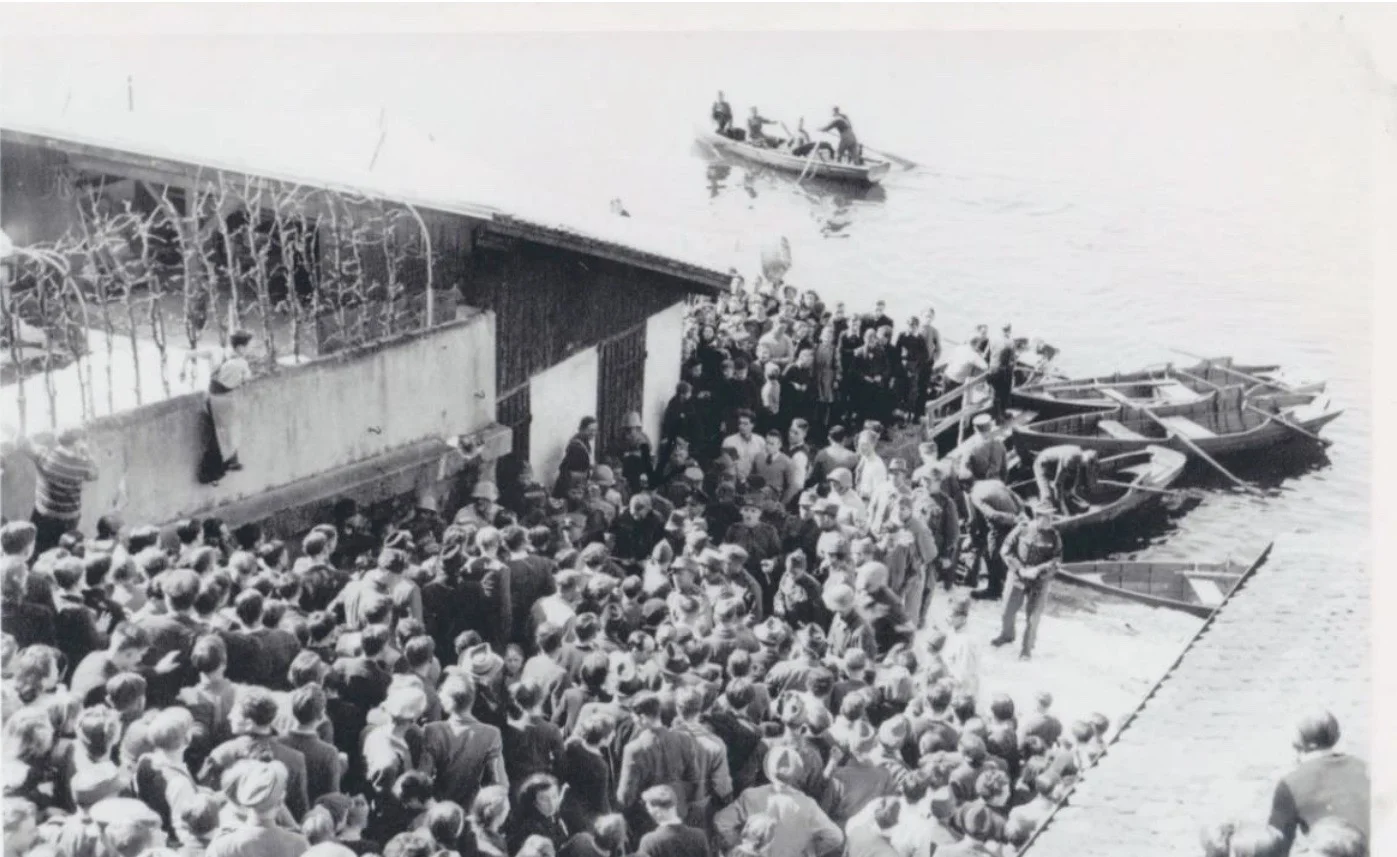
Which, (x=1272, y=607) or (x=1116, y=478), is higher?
(x=1272, y=607)

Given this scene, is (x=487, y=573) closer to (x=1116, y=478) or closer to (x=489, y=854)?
(x=489, y=854)

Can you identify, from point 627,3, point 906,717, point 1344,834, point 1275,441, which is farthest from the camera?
point 1275,441

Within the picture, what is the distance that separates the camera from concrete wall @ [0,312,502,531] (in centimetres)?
663

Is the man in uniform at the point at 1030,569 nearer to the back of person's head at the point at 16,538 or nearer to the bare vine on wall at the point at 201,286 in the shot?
the bare vine on wall at the point at 201,286

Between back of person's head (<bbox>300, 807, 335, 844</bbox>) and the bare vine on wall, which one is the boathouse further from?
back of person's head (<bbox>300, 807, 335, 844</bbox>)

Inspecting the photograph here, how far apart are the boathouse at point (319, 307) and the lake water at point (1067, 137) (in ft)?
1.64

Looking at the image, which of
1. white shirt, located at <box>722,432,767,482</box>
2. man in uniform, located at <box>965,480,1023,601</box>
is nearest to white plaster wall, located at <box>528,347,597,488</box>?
white shirt, located at <box>722,432,767,482</box>

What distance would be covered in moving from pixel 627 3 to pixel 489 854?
165 inches

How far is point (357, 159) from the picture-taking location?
9.02 meters

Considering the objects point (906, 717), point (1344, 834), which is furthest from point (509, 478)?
point (1344, 834)

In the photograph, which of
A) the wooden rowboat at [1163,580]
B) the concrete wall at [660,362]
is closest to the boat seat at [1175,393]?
the wooden rowboat at [1163,580]

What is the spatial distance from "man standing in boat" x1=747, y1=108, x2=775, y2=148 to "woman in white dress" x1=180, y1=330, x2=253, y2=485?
12.3ft

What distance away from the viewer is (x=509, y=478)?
941 cm

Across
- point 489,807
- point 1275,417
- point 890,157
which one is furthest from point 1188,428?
point 489,807
